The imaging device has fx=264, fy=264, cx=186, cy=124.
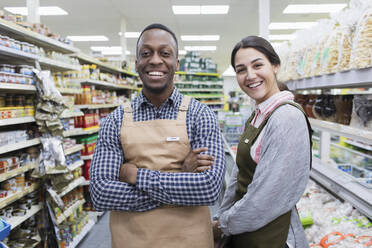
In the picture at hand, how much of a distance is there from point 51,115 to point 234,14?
624 cm

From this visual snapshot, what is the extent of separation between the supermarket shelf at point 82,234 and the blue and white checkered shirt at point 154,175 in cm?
223

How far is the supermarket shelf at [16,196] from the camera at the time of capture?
6.69ft

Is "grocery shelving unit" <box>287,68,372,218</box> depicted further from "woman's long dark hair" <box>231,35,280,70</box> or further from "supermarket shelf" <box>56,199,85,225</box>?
"supermarket shelf" <box>56,199,85,225</box>

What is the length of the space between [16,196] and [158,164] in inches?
65.2

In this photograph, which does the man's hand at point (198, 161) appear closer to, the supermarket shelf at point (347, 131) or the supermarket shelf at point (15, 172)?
the supermarket shelf at point (347, 131)

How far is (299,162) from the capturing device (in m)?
1.10

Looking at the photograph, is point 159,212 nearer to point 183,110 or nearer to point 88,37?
point 183,110

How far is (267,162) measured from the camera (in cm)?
111

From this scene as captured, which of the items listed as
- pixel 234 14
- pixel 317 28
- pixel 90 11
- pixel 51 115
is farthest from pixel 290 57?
pixel 90 11

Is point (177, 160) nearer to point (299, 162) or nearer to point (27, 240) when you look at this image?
point (299, 162)

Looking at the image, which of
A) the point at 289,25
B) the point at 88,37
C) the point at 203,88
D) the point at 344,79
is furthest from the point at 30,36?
the point at 289,25

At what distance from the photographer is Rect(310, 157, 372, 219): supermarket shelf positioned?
1.84 meters

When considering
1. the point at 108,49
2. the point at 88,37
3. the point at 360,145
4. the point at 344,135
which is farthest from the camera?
the point at 108,49

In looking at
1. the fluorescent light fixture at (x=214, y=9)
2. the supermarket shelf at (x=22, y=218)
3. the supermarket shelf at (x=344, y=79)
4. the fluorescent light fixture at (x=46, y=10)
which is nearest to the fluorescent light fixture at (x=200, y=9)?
the fluorescent light fixture at (x=214, y=9)
